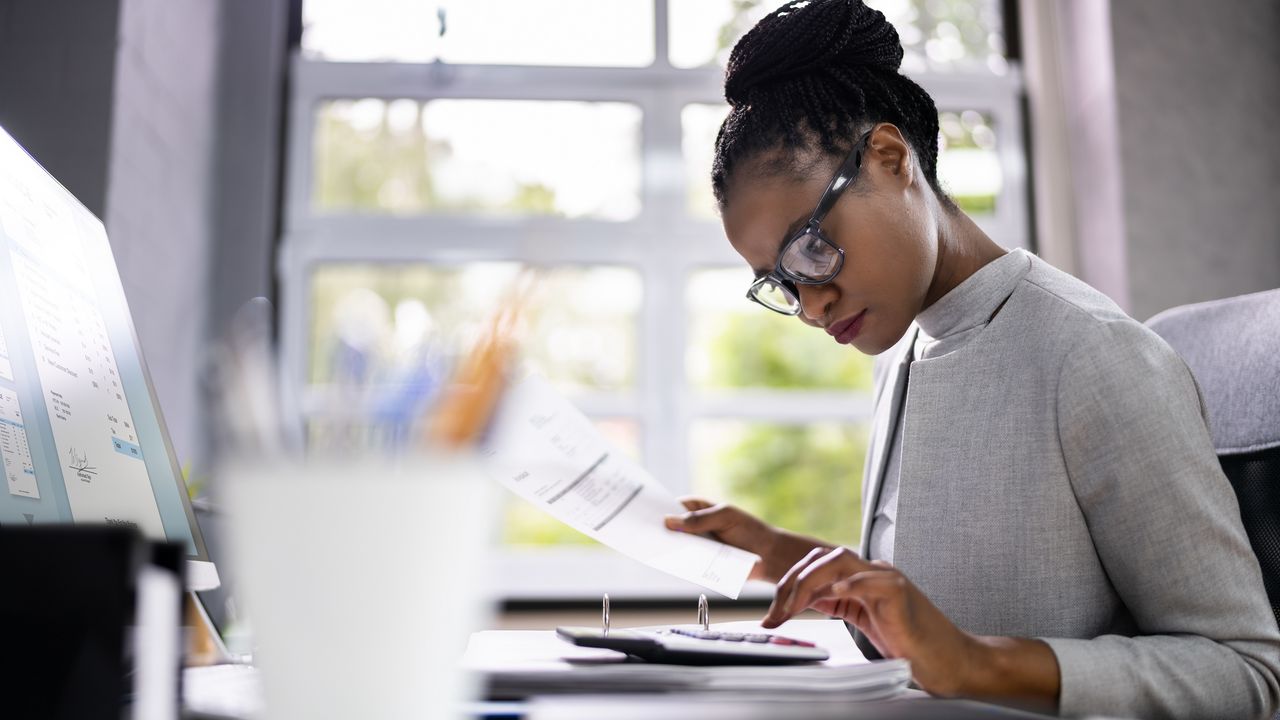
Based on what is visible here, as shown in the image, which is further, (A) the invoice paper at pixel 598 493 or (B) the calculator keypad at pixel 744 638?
(A) the invoice paper at pixel 598 493

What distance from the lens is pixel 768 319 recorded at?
2773 mm

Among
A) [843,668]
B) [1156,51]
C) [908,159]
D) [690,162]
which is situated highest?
[1156,51]

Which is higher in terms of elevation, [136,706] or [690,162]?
[690,162]

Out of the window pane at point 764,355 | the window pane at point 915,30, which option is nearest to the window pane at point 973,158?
the window pane at point 915,30

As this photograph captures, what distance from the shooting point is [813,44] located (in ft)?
3.52

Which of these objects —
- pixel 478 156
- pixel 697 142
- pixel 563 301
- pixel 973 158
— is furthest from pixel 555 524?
pixel 973 158

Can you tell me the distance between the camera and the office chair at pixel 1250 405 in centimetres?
94

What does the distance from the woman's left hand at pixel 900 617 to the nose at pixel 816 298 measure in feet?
1.40

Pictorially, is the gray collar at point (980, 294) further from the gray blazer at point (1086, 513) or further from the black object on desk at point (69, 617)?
the black object on desk at point (69, 617)

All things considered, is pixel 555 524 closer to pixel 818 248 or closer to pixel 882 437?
pixel 882 437

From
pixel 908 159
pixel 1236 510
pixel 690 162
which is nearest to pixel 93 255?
pixel 908 159

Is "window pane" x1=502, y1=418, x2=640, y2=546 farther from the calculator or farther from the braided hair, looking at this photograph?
the calculator

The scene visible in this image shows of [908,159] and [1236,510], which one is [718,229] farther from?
[1236,510]

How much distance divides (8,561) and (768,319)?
249 cm
